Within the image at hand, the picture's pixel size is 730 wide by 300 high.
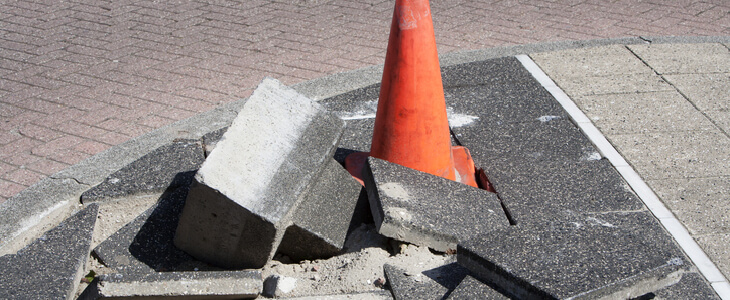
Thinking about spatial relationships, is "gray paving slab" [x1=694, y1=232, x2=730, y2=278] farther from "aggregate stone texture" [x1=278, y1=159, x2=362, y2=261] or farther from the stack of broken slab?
"aggregate stone texture" [x1=278, y1=159, x2=362, y2=261]

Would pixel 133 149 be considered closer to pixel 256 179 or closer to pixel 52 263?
pixel 52 263

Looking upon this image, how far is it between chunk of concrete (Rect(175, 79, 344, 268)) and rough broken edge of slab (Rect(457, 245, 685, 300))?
0.79 metres

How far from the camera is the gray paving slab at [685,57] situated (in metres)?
4.70

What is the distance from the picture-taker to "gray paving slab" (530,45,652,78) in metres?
4.70

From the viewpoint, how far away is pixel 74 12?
6.28 m

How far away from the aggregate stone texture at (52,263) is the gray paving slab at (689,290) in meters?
2.40

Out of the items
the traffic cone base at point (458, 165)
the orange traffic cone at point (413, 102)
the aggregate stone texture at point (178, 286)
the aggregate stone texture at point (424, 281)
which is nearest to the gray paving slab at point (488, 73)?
the traffic cone base at point (458, 165)

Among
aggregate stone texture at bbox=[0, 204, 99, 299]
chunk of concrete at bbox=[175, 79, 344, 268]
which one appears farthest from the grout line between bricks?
aggregate stone texture at bbox=[0, 204, 99, 299]

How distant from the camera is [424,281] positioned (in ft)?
8.62

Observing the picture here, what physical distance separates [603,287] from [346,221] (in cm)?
120

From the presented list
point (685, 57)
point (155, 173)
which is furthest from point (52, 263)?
point (685, 57)

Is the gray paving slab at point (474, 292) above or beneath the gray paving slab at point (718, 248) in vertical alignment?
above

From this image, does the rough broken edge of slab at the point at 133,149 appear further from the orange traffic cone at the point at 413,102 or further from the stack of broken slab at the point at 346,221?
the orange traffic cone at the point at 413,102

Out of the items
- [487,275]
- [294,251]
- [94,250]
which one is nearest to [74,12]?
[94,250]
